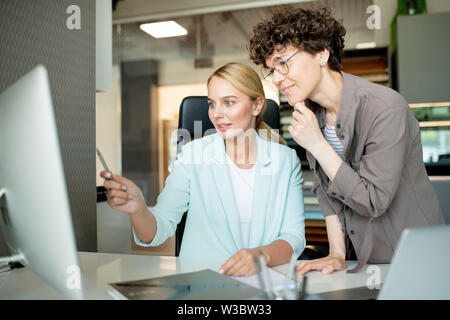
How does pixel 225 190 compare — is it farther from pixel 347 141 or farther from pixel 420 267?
pixel 420 267

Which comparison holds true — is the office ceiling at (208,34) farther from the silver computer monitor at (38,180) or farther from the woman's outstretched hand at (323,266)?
the silver computer monitor at (38,180)

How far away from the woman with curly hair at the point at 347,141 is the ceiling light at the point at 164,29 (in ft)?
11.8

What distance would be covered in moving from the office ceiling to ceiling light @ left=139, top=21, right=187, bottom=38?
0.06 meters

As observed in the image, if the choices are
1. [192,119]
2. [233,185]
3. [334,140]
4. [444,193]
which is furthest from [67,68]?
[444,193]

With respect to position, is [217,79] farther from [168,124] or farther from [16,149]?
[168,124]

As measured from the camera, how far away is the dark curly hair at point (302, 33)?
1.28 m

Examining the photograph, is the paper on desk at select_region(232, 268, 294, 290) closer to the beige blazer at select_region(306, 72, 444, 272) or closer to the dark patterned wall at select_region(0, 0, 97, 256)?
the beige blazer at select_region(306, 72, 444, 272)

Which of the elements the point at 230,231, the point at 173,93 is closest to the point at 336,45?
the point at 230,231

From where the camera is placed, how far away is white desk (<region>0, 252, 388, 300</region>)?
0.81m

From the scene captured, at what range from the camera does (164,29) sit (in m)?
4.76

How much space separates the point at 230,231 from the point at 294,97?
57cm

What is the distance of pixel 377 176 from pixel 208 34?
4043mm

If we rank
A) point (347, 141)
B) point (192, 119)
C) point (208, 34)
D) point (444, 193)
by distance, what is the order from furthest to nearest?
point (208, 34) < point (444, 193) < point (192, 119) < point (347, 141)
